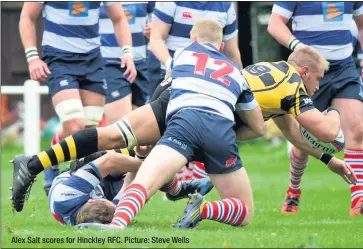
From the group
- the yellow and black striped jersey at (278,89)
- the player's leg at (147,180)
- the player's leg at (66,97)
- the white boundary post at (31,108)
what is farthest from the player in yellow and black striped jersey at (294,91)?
the white boundary post at (31,108)

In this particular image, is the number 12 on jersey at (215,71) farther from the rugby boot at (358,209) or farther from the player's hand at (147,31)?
the player's hand at (147,31)

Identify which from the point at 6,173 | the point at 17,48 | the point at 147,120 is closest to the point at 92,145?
the point at 147,120

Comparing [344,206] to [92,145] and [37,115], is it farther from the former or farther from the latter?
[37,115]

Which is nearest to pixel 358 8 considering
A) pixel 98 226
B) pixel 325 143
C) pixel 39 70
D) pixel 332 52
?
pixel 332 52

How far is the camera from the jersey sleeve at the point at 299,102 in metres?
9.08

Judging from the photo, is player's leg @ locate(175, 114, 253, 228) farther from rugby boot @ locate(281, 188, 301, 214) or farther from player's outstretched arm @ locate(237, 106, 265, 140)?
rugby boot @ locate(281, 188, 301, 214)

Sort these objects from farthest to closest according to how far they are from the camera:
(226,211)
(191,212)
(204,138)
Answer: (226,211), (204,138), (191,212)

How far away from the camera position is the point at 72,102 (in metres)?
10.8

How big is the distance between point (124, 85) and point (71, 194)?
4.23 meters

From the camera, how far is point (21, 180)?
8.97 m

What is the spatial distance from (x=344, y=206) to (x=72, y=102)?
124 inches

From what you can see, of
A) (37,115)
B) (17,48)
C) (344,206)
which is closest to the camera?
(344,206)

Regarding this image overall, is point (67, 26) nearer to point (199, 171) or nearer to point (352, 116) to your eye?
point (199, 171)

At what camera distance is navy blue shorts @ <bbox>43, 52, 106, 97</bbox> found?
35.9ft
